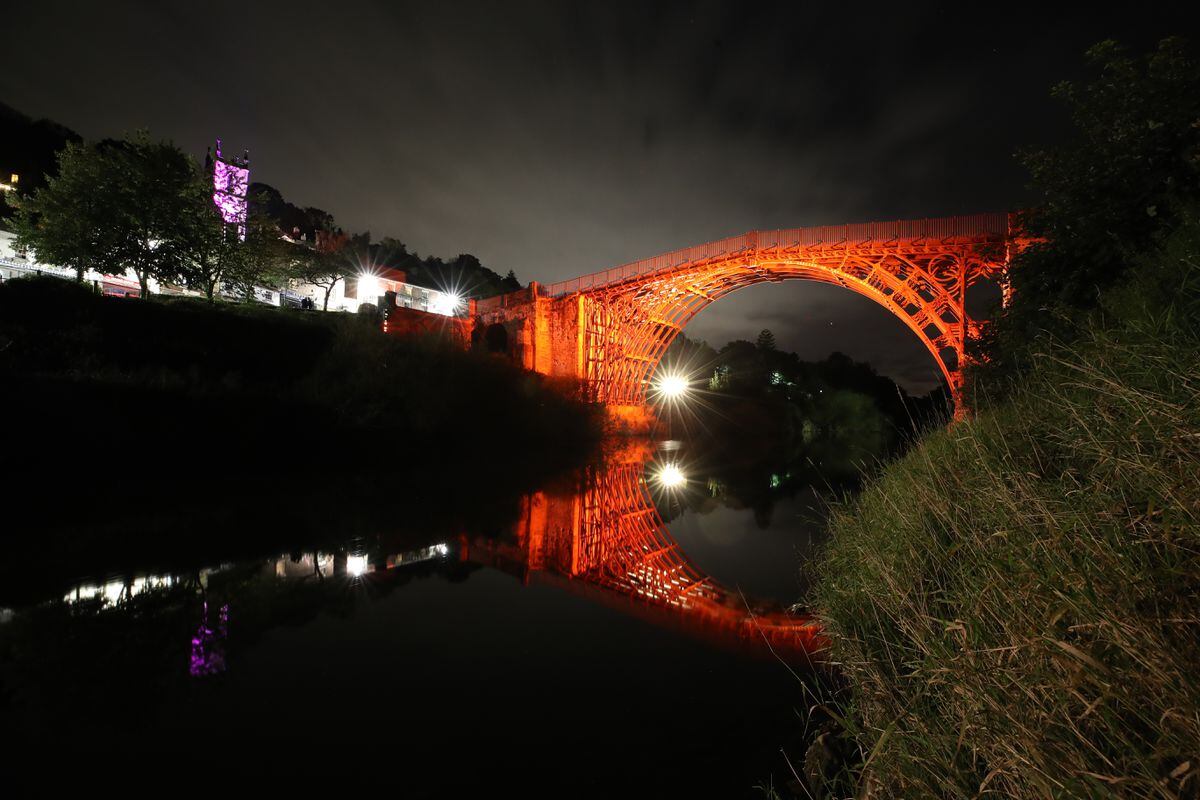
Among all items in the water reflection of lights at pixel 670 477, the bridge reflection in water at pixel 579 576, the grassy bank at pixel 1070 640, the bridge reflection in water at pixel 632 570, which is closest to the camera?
the grassy bank at pixel 1070 640

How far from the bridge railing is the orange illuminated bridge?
39 mm

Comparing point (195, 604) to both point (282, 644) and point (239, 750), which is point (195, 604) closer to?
point (282, 644)

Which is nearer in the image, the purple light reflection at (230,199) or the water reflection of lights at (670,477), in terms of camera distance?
the water reflection of lights at (670,477)

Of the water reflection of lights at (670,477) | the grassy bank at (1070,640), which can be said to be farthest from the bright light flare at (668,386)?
the grassy bank at (1070,640)

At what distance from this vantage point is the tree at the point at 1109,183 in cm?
553

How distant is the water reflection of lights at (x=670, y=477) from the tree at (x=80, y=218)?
24828 millimetres

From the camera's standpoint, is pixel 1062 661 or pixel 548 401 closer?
pixel 1062 661

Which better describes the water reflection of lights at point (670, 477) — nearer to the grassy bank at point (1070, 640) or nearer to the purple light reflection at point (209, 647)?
the purple light reflection at point (209, 647)

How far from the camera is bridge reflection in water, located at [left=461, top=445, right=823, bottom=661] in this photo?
4777 millimetres

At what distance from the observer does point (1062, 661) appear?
1512mm

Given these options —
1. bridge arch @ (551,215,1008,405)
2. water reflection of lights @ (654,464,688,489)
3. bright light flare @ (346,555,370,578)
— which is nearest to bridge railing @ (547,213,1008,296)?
bridge arch @ (551,215,1008,405)

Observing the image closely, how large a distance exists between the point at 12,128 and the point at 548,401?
191 feet

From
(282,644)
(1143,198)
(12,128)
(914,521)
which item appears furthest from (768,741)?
(12,128)

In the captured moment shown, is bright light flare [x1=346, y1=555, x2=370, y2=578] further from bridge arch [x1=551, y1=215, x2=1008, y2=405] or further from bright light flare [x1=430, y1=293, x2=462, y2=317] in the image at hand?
bright light flare [x1=430, y1=293, x2=462, y2=317]
